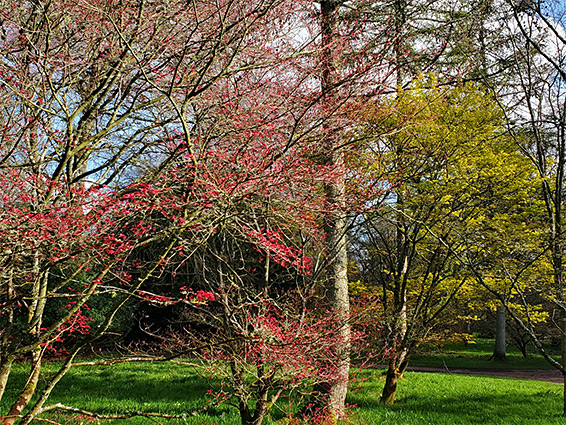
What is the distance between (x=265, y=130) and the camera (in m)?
3.45

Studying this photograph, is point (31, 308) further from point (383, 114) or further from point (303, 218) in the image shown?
point (383, 114)

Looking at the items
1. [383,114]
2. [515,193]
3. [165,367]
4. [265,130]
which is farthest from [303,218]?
[165,367]

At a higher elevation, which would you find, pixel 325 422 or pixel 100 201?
pixel 100 201

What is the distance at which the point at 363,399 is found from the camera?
7.68 m

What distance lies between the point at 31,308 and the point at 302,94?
2.77 meters

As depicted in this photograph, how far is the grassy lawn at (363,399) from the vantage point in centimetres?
618

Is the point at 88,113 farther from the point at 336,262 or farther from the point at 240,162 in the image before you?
the point at 336,262

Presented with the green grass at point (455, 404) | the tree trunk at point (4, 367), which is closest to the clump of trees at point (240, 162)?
the tree trunk at point (4, 367)

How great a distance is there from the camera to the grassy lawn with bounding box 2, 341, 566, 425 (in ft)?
20.3

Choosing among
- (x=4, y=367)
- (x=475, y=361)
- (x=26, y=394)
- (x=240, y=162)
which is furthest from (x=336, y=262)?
(x=475, y=361)

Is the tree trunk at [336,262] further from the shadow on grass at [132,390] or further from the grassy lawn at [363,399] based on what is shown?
the shadow on grass at [132,390]

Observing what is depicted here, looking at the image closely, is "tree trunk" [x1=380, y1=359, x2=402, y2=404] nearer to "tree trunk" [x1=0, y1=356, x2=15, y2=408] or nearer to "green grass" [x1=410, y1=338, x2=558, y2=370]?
"tree trunk" [x1=0, y1=356, x2=15, y2=408]

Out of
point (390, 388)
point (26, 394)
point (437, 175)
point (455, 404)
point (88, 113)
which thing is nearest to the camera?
point (26, 394)

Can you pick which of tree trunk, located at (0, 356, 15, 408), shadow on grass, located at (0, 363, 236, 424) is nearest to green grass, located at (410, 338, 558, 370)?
shadow on grass, located at (0, 363, 236, 424)
